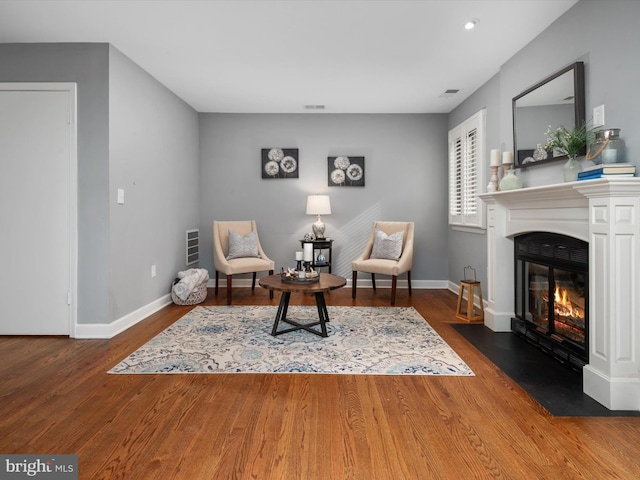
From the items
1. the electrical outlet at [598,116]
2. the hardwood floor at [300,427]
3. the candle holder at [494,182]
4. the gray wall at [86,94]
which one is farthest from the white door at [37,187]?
the electrical outlet at [598,116]

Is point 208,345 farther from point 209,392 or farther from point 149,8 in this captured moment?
point 149,8

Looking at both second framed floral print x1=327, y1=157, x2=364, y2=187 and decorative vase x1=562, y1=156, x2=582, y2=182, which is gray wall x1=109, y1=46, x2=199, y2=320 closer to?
second framed floral print x1=327, y1=157, x2=364, y2=187

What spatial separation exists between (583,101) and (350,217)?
10.7ft

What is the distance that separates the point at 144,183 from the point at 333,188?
255 cm

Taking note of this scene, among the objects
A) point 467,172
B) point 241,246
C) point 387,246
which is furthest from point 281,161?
point 467,172

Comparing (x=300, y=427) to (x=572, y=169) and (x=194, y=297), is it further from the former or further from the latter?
(x=194, y=297)

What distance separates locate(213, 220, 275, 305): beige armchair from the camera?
4.48 metres

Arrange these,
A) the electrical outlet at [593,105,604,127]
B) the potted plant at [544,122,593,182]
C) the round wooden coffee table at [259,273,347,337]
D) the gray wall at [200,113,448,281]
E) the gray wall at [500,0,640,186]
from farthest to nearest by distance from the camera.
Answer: the gray wall at [200,113,448,281] < the round wooden coffee table at [259,273,347,337] < the potted plant at [544,122,593,182] < the electrical outlet at [593,105,604,127] < the gray wall at [500,0,640,186]

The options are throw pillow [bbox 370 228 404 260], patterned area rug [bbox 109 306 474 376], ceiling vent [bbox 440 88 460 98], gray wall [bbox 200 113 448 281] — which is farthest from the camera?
gray wall [bbox 200 113 448 281]

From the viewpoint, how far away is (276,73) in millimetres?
3844

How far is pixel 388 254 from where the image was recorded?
475 centimetres

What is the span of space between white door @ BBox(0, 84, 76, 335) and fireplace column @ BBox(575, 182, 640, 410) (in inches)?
146

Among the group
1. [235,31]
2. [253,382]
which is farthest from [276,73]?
[253,382]

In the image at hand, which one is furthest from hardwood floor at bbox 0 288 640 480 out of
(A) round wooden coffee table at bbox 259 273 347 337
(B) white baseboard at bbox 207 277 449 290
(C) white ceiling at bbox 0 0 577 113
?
(B) white baseboard at bbox 207 277 449 290
